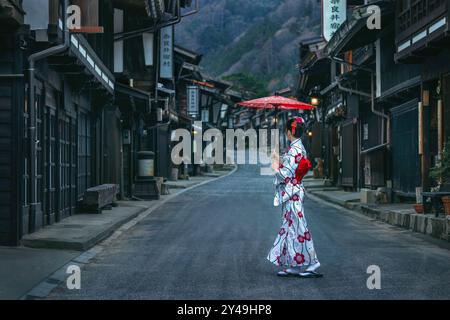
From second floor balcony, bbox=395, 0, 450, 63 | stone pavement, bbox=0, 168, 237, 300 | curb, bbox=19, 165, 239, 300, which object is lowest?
curb, bbox=19, 165, 239, 300

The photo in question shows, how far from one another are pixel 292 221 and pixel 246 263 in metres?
1.46

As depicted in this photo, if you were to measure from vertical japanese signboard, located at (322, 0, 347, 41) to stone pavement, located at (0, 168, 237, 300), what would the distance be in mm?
15740

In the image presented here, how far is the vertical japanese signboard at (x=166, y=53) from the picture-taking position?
1324 inches

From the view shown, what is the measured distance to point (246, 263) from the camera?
11078mm

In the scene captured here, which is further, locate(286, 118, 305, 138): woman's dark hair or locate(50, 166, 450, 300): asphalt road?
locate(286, 118, 305, 138): woman's dark hair

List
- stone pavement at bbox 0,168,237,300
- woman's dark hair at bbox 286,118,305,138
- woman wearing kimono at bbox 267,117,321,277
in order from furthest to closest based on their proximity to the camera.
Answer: woman's dark hair at bbox 286,118,305,138
woman wearing kimono at bbox 267,117,321,277
stone pavement at bbox 0,168,237,300

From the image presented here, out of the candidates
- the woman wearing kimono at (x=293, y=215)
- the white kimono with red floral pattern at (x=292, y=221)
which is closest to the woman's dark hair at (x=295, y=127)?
the woman wearing kimono at (x=293, y=215)

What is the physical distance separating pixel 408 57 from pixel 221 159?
58354mm

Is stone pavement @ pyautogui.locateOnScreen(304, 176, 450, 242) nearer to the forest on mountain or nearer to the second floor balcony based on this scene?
the second floor balcony

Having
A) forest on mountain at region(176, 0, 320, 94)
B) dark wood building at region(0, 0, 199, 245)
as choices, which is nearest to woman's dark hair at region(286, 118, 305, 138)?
dark wood building at region(0, 0, 199, 245)

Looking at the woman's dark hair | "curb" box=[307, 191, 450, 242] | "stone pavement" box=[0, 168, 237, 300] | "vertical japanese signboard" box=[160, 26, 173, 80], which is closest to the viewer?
"stone pavement" box=[0, 168, 237, 300]

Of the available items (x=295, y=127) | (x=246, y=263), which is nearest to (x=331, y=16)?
(x=246, y=263)

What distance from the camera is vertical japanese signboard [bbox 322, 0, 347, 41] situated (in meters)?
32.3
